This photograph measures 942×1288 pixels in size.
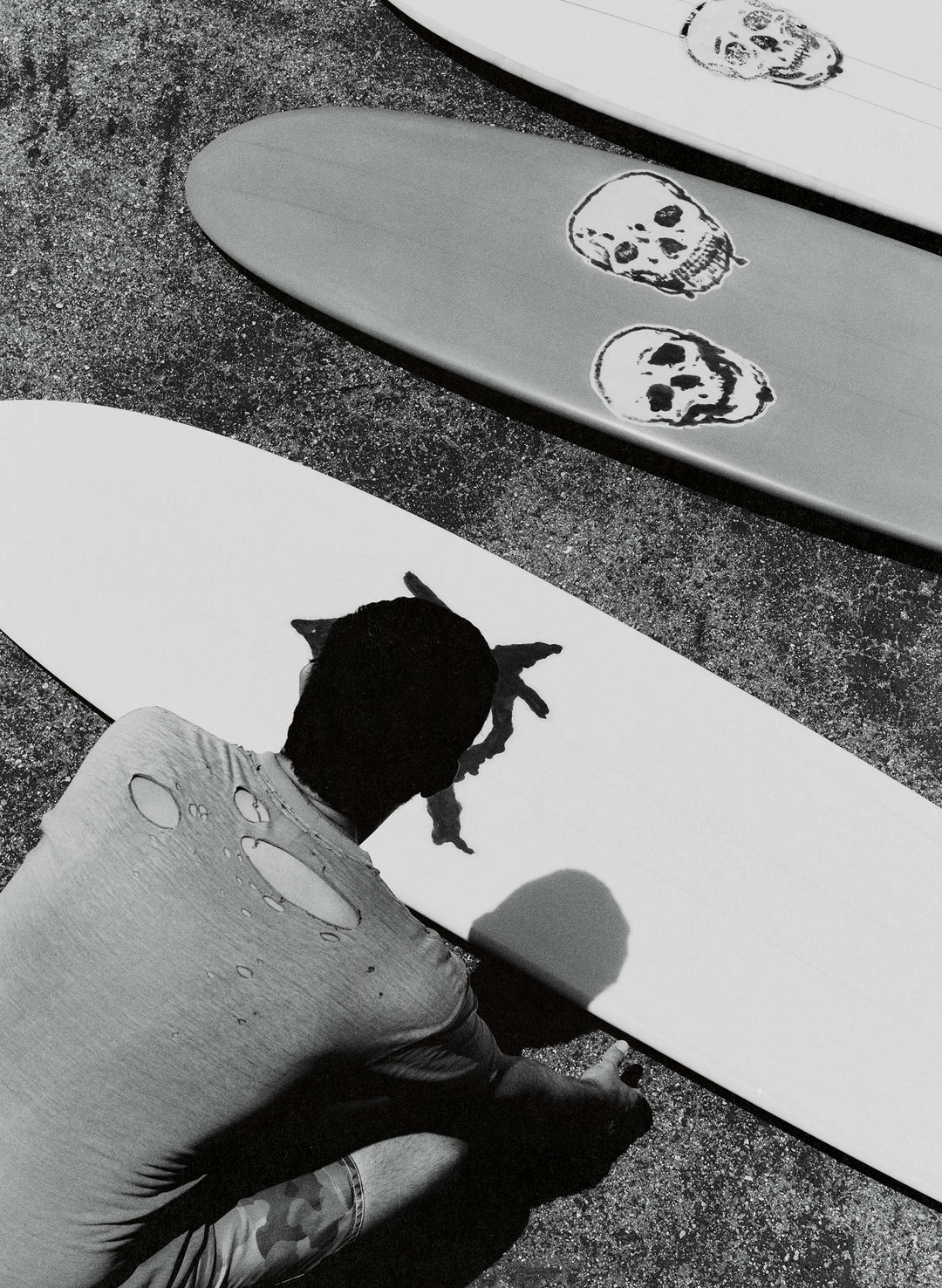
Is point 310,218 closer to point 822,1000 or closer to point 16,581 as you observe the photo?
point 16,581

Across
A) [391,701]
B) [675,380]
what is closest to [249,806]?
[391,701]

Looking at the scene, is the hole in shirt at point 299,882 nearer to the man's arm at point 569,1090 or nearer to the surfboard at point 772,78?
the man's arm at point 569,1090

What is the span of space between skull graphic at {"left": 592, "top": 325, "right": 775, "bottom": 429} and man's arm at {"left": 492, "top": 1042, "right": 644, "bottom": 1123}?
1166mm

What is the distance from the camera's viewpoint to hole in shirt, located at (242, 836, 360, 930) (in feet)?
3.59

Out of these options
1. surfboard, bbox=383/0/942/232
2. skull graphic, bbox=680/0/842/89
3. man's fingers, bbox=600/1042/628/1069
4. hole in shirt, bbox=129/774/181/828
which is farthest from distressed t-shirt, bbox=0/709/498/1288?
skull graphic, bbox=680/0/842/89

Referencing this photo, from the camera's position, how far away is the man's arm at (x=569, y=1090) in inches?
55.9

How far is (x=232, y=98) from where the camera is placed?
8.06 ft

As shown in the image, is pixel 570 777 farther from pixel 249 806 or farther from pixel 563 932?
pixel 249 806

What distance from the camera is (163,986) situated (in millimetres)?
1043

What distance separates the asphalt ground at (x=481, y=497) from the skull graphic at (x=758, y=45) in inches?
7.7

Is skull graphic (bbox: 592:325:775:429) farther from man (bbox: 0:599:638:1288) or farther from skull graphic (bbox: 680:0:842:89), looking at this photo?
man (bbox: 0:599:638:1288)

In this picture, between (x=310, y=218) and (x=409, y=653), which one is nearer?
(x=409, y=653)

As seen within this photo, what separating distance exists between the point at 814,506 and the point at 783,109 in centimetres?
88

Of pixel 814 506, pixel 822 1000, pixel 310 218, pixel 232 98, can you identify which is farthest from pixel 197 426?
pixel 822 1000
